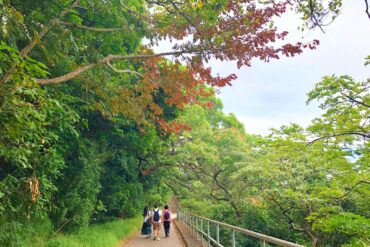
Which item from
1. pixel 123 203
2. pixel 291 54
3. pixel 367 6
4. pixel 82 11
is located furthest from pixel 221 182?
pixel 367 6

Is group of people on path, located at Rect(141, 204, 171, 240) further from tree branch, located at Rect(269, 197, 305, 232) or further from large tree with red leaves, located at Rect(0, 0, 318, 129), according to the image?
large tree with red leaves, located at Rect(0, 0, 318, 129)

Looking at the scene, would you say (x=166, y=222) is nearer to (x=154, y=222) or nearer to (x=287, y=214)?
(x=154, y=222)

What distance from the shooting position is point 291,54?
6.50m

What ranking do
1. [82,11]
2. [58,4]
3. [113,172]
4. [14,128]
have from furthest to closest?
[113,172], [82,11], [58,4], [14,128]

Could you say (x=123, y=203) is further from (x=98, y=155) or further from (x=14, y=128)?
(x=14, y=128)

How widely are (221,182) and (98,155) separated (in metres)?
12.4

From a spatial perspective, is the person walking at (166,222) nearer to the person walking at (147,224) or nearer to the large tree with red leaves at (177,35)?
the person walking at (147,224)

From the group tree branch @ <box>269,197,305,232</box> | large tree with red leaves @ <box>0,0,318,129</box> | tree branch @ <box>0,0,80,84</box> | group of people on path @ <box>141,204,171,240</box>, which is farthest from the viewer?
tree branch @ <box>269,197,305,232</box>

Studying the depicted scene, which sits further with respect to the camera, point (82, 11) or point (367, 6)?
point (82, 11)

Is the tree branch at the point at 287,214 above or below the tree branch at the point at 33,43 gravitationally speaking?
below

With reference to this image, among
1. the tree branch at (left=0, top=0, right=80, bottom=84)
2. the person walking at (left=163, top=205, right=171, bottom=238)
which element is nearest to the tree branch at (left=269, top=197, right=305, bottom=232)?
the person walking at (left=163, top=205, right=171, bottom=238)

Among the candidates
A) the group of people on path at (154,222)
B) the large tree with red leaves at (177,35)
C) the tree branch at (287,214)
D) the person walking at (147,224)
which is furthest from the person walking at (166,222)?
the large tree with red leaves at (177,35)

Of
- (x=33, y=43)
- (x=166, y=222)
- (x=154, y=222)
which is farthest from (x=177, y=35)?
(x=166, y=222)

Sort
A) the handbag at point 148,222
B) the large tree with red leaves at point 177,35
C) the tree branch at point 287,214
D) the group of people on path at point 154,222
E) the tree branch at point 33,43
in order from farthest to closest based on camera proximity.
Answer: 1. the tree branch at point 287,214
2. the handbag at point 148,222
3. the group of people on path at point 154,222
4. the large tree with red leaves at point 177,35
5. the tree branch at point 33,43
